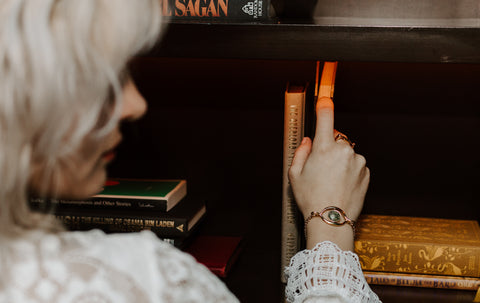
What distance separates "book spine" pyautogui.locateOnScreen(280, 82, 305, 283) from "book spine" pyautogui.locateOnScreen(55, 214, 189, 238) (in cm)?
18

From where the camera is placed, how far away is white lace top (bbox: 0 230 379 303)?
0.40 m

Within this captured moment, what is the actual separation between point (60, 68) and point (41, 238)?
16 cm

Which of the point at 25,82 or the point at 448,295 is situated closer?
the point at 25,82

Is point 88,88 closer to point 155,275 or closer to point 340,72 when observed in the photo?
point 155,275

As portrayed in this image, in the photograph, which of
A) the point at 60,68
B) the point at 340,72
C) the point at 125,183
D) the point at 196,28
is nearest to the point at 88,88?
the point at 60,68

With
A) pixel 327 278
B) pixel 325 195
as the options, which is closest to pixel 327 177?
pixel 325 195

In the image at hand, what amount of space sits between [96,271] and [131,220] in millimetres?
442

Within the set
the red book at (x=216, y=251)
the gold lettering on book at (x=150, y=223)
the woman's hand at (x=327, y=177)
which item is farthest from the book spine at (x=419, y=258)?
the gold lettering on book at (x=150, y=223)

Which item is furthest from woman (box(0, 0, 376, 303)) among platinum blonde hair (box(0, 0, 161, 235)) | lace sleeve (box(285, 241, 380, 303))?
lace sleeve (box(285, 241, 380, 303))

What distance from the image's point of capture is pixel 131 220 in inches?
33.4

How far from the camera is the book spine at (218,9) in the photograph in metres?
0.69

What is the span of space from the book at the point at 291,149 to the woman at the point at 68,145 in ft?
1.08

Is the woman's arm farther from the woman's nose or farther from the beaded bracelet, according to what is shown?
the woman's nose

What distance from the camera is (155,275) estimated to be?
1.40 ft
